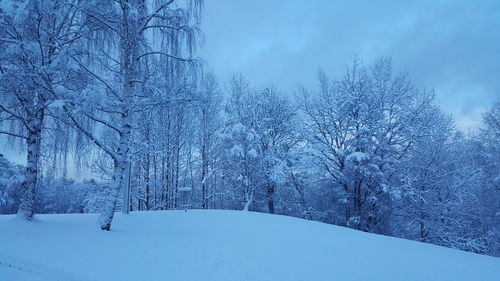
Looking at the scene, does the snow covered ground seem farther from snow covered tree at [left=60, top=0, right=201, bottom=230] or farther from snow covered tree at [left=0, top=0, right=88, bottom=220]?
snow covered tree at [left=0, top=0, right=88, bottom=220]

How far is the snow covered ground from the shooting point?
4.29m

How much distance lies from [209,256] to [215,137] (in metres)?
14.4

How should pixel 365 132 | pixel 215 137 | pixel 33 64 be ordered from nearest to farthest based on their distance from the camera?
1. pixel 33 64
2. pixel 365 132
3. pixel 215 137

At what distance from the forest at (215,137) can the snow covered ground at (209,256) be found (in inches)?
50.1

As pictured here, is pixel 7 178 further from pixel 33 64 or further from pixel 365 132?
pixel 365 132

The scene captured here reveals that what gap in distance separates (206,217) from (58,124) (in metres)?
5.25

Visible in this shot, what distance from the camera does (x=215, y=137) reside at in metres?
19.1

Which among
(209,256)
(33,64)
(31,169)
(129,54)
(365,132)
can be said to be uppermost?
(129,54)

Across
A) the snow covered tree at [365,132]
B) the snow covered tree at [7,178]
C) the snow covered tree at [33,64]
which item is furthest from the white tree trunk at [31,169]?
the snow covered tree at [365,132]

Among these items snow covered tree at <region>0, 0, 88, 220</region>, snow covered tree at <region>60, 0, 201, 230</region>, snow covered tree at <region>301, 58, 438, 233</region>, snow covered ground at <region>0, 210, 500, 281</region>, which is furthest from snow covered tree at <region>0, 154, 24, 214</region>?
snow covered tree at <region>301, 58, 438, 233</region>

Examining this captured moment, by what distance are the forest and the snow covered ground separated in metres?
1.27

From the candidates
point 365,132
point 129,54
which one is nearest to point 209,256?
point 129,54

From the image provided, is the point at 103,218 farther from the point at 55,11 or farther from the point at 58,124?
the point at 55,11

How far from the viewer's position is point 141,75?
7.45 meters
